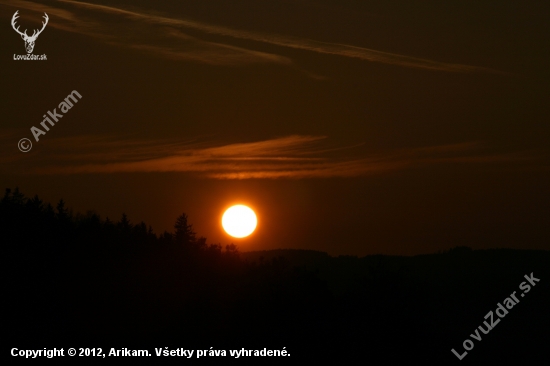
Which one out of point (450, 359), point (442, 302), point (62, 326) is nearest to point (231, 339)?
point (62, 326)

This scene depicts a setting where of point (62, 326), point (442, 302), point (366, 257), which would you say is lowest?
point (62, 326)

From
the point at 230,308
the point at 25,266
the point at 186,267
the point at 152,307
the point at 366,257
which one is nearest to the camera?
the point at 25,266

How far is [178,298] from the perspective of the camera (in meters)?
60.9

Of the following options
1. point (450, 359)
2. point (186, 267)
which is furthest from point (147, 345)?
point (450, 359)

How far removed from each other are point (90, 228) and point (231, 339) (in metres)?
16.2

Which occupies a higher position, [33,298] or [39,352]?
[33,298]

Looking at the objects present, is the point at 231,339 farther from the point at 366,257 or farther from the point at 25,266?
the point at 366,257

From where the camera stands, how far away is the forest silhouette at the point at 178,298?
171ft

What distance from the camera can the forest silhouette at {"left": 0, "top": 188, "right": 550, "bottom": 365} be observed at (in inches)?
2056

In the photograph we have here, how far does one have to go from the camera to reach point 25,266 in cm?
5356

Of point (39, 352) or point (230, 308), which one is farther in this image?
point (230, 308)

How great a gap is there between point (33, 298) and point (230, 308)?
55.5 ft

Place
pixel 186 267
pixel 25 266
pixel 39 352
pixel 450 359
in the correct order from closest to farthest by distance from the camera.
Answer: pixel 39 352
pixel 25 266
pixel 186 267
pixel 450 359

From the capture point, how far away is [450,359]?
3078 inches
